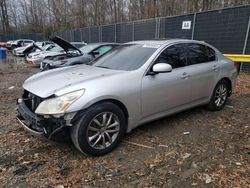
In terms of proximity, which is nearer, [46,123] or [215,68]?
[46,123]

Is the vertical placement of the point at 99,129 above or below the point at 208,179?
above

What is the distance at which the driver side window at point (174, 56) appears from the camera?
12.4ft

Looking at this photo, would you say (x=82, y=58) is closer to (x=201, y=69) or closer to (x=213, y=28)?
(x=201, y=69)

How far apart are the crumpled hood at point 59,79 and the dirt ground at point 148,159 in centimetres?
91

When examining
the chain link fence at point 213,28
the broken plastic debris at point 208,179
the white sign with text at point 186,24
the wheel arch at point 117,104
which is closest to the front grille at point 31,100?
the wheel arch at point 117,104

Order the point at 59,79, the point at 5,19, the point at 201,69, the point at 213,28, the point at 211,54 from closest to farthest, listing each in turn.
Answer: the point at 59,79 < the point at 201,69 < the point at 211,54 < the point at 213,28 < the point at 5,19

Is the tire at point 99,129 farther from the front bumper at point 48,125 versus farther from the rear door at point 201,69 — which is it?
the rear door at point 201,69

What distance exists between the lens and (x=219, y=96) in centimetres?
491

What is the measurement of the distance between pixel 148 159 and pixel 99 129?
0.78m

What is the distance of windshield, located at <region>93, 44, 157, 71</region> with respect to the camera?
3.67 metres

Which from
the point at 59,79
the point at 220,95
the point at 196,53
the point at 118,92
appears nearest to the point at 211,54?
the point at 196,53

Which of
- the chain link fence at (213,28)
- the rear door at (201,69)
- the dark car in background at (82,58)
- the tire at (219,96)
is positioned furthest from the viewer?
the chain link fence at (213,28)

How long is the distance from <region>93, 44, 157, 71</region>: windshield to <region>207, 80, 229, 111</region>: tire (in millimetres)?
1860

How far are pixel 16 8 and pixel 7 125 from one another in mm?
47369
